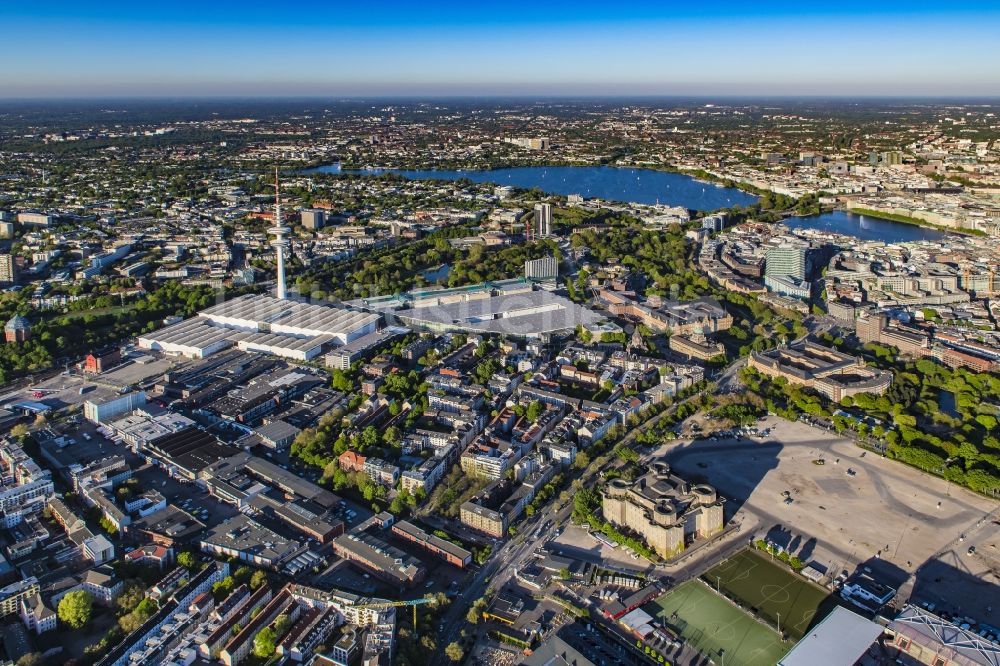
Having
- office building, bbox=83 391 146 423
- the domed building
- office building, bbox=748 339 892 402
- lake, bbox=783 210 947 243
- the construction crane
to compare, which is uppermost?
lake, bbox=783 210 947 243

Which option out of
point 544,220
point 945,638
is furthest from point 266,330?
point 945,638

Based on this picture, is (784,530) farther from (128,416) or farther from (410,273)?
(410,273)

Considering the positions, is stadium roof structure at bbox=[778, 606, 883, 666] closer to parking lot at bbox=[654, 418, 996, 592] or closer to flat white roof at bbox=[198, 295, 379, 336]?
parking lot at bbox=[654, 418, 996, 592]

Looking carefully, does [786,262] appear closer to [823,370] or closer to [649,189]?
[823,370]

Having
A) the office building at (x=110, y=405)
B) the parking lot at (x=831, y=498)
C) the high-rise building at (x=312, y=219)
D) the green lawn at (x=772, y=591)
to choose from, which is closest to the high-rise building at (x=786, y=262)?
the parking lot at (x=831, y=498)

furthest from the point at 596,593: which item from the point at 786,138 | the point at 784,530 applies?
the point at 786,138

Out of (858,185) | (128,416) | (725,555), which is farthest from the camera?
(858,185)

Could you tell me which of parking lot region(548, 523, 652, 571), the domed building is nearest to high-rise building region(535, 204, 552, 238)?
the domed building
